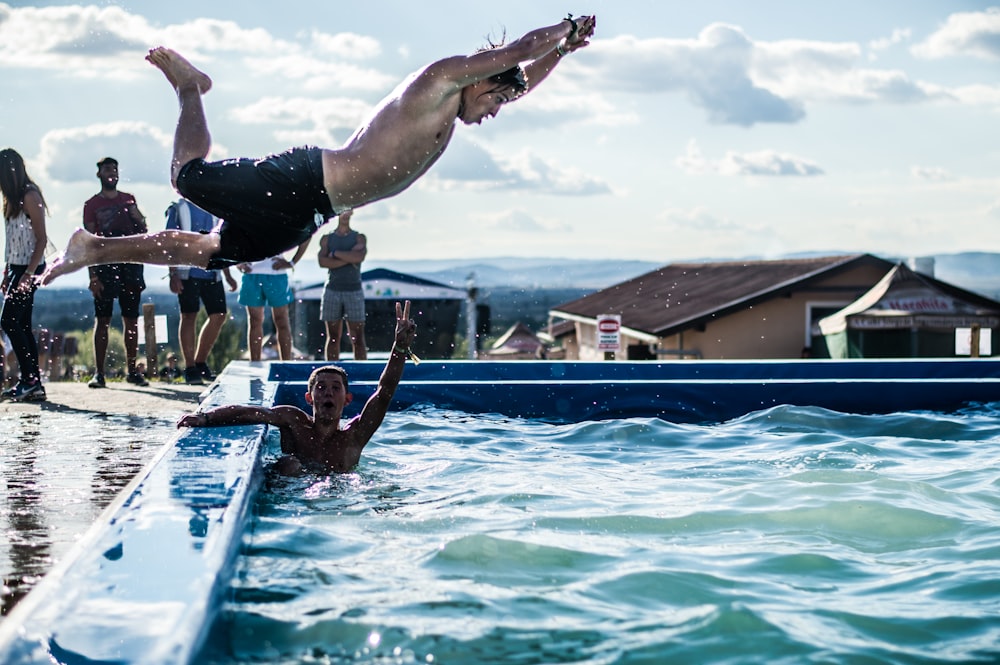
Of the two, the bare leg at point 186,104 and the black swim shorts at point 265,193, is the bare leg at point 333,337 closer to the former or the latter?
the bare leg at point 186,104

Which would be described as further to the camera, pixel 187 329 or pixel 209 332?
pixel 187 329

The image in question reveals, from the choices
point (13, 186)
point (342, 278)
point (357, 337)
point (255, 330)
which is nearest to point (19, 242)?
point (13, 186)

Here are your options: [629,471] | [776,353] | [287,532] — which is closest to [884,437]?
[629,471]

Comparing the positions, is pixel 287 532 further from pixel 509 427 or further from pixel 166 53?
pixel 509 427

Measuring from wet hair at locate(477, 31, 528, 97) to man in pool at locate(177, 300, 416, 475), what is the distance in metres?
1.24

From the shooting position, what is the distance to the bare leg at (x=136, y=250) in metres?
4.95

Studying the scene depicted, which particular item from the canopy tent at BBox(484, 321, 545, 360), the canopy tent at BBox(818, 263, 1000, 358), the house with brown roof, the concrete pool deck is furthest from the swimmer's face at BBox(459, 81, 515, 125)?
the canopy tent at BBox(484, 321, 545, 360)

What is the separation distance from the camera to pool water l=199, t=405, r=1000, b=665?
3021 millimetres

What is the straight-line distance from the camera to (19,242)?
8.18 metres

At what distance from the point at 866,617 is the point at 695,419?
4587 mm

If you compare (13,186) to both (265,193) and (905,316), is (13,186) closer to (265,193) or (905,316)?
(265,193)

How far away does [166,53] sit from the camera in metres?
5.05

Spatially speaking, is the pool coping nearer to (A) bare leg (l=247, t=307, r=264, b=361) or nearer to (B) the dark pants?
(B) the dark pants

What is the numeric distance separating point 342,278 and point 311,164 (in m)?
5.11
